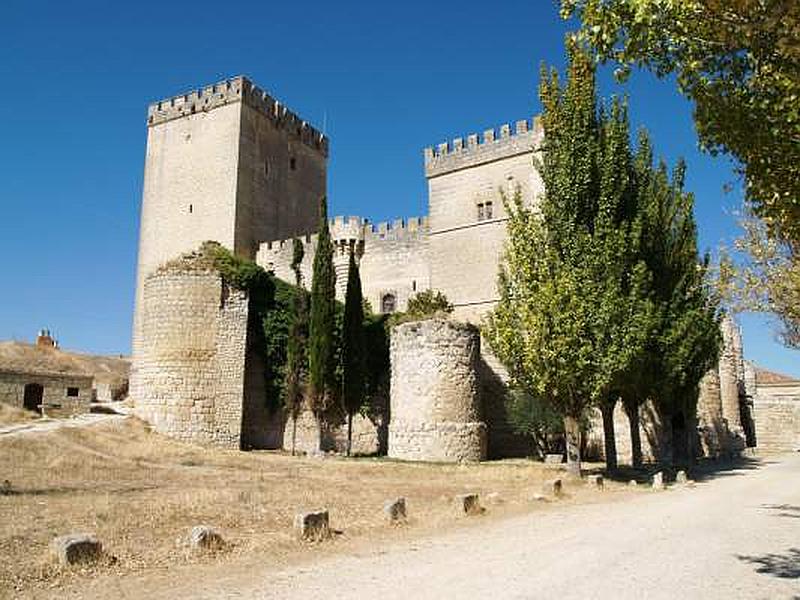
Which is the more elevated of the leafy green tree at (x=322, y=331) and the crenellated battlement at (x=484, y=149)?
the crenellated battlement at (x=484, y=149)

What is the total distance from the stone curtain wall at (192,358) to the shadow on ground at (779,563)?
55.2 ft

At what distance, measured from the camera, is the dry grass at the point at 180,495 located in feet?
23.2

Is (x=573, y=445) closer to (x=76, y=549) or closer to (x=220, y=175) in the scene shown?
(x=76, y=549)

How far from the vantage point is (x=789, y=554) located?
7430 mm

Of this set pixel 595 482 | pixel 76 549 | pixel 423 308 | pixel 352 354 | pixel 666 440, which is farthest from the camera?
pixel 423 308

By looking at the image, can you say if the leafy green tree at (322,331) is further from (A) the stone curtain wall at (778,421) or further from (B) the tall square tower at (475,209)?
(A) the stone curtain wall at (778,421)

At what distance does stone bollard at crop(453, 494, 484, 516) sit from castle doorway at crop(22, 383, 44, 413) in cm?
2022

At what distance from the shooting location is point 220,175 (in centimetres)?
3419

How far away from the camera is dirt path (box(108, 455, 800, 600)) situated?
18.9 feet

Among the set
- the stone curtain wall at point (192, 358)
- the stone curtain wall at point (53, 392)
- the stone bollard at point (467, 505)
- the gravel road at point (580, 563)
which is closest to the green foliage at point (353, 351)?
the stone curtain wall at point (192, 358)

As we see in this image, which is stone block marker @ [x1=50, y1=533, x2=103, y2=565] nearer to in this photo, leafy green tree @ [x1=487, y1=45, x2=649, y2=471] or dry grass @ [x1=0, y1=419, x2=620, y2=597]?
dry grass @ [x1=0, y1=419, x2=620, y2=597]

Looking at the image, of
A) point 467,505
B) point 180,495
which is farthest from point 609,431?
point 180,495

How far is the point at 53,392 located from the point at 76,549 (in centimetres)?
2125

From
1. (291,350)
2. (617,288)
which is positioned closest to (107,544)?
(617,288)
